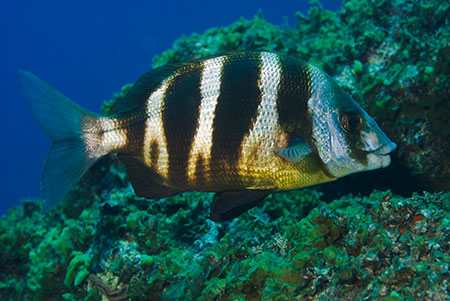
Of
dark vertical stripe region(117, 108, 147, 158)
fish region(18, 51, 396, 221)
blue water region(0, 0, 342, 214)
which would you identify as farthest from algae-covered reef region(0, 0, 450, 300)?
blue water region(0, 0, 342, 214)

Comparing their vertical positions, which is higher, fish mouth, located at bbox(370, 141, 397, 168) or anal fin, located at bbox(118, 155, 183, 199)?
anal fin, located at bbox(118, 155, 183, 199)

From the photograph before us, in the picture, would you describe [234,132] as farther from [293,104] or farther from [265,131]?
[293,104]

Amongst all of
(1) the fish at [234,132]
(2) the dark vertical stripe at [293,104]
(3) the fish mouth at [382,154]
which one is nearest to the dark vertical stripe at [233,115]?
(1) the fish at [234,132]

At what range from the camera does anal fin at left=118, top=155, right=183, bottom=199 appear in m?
2.21

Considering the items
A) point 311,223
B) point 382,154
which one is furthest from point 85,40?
point 382,154

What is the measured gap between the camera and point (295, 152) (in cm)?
195

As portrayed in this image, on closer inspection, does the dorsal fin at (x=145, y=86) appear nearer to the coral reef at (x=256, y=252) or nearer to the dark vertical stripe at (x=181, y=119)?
the dark vertical stripe at (x=181, y=119)

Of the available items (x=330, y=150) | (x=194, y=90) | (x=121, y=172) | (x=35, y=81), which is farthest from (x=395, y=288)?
(x=121, y=172)

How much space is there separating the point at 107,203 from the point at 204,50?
3.03 m

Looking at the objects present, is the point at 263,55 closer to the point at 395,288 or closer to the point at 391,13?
the point at 395,288

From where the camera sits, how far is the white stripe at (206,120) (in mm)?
2051

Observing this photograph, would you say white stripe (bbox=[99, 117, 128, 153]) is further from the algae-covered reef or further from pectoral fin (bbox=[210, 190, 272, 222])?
the algae-covered reef

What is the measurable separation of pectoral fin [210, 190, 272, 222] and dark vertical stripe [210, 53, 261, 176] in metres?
0.18

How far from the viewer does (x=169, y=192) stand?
7.27 ft
